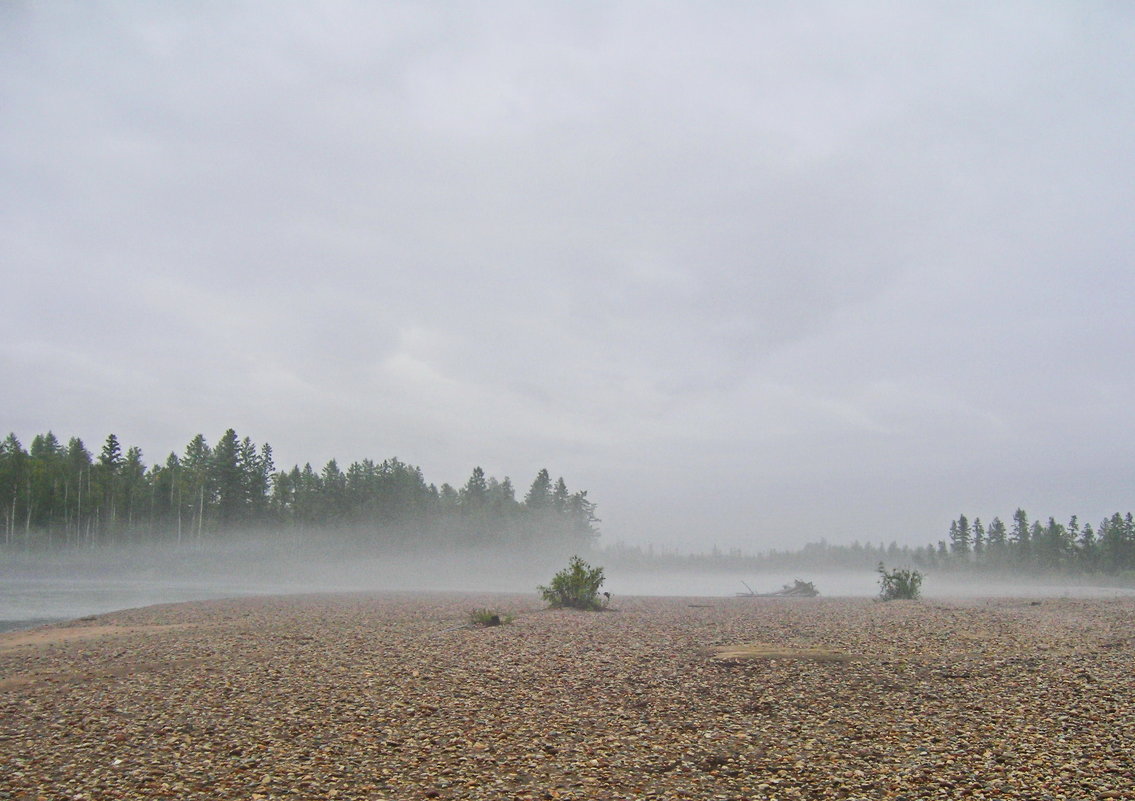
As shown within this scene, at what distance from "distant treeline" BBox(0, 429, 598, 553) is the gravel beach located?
8733cm

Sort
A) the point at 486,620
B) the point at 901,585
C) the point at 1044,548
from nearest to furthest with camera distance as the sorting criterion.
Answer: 1. the point at 486,620
2. the point at 901,585
3. the point at 1044,548

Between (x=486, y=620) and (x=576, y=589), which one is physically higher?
(x=486, y=620)

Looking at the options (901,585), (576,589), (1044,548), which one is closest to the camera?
(576,589)

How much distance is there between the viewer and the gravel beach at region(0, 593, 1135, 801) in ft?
27.1

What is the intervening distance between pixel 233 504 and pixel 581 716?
3973 inches

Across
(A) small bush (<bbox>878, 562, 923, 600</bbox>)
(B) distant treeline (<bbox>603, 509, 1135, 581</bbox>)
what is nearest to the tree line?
(B) distant treeline (<bbox>603, 509, 1135, 581</bbox>)

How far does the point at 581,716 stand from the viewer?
10953mm

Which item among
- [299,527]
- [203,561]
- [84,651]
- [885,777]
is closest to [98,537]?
[203,561]

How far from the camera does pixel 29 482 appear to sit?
86.1 metres

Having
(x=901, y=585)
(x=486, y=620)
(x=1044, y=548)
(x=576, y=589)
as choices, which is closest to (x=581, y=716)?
(x=486, y=620)

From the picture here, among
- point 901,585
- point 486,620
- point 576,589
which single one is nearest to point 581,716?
point 486,620

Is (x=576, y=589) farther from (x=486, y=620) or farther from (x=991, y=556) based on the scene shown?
(x=991, y=556)

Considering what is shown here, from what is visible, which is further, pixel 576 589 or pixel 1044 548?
pixel 1044 548

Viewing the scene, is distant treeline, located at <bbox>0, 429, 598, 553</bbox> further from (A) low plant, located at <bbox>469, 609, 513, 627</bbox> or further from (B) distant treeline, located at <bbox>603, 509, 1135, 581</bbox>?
(A) low plant, located at <bbox>469, 609, 513, 627</bbox>
